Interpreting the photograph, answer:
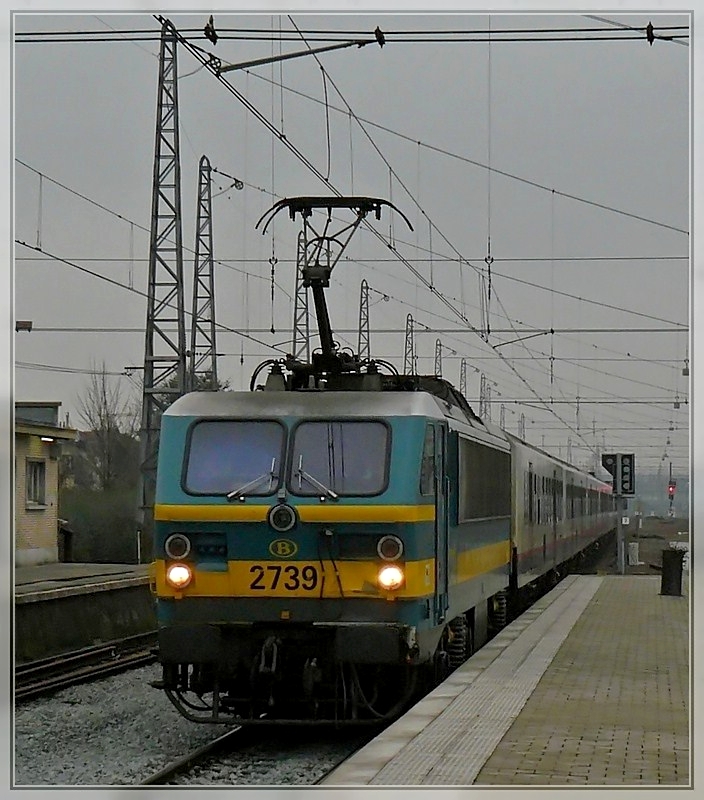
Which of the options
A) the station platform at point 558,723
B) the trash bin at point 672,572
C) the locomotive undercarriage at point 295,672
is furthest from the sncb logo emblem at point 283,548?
the trash bin at point 672,572

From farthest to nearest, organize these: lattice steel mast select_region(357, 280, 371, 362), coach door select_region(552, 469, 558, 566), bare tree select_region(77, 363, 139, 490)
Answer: coach door select_region(552, 469, 558, 566) → lattice steel mast select_region(357, 280, 371, 362) → bare tree select_region(77, 363, 139, 490)

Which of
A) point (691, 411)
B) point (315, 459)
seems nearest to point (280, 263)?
point (315, 459)

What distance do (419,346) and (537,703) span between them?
2741 millimetres

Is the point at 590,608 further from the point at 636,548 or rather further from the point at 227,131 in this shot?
the point at 227,131

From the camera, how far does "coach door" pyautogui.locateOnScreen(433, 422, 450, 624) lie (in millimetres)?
9328

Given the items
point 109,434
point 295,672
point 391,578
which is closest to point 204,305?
point 109,434

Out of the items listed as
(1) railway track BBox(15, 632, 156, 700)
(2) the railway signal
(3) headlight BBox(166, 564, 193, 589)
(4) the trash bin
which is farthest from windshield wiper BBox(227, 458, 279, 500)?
(2) the railway signal

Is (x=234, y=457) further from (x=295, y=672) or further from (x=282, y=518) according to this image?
(x=295, y=672)

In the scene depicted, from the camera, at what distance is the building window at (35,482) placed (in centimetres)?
888

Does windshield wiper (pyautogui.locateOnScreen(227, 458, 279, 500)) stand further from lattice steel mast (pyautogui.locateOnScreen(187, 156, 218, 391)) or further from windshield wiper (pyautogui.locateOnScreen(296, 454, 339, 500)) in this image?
lattice steel mast (pyautogui.locateOnScreen(187, 156, 218, 391))

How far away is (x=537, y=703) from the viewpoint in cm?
916

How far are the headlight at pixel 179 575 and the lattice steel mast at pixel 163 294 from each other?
54cm

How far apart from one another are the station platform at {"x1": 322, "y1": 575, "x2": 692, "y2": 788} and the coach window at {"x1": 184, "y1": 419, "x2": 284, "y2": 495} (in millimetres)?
1654

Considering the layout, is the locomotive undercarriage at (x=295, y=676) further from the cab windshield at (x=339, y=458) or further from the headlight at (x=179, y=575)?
the cab windshield at (x=339, y=458)
